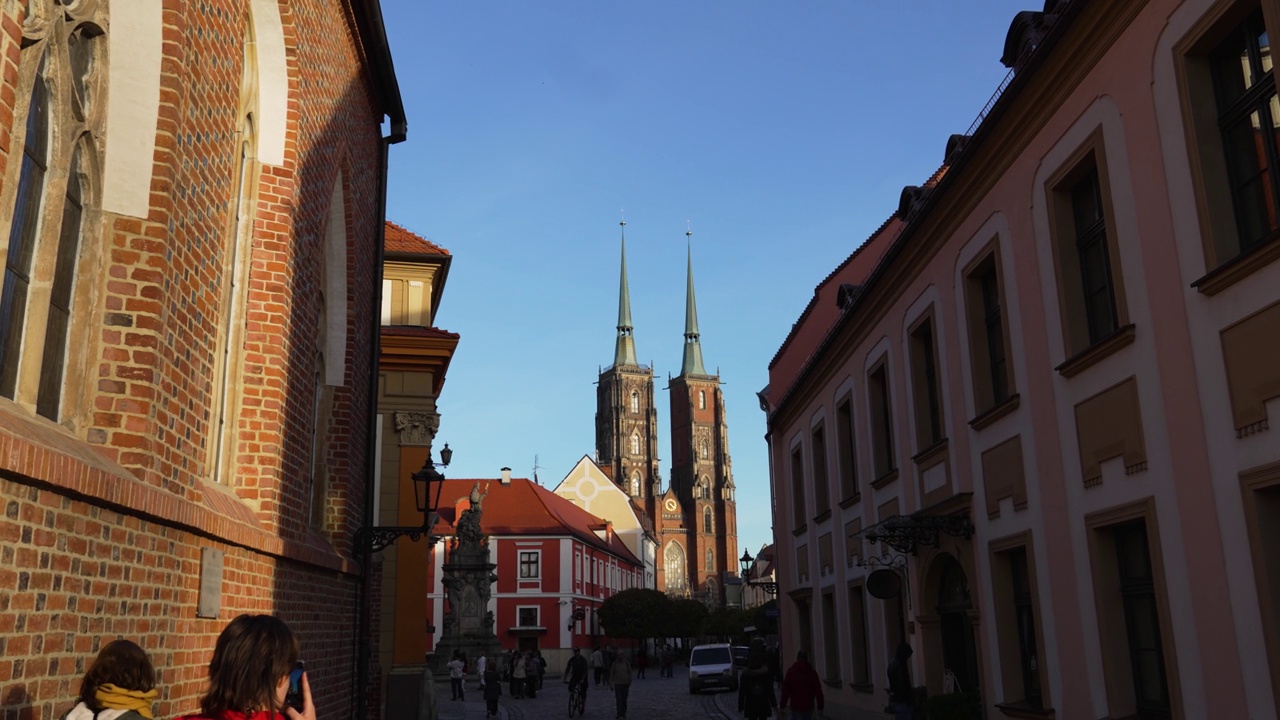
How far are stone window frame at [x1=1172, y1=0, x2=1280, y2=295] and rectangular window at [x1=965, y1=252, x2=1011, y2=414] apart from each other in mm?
4111

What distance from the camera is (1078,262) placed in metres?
A: 9.58

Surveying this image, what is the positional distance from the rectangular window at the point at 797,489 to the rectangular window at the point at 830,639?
2.48 m

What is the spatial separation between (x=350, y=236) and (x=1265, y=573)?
9.57 metres

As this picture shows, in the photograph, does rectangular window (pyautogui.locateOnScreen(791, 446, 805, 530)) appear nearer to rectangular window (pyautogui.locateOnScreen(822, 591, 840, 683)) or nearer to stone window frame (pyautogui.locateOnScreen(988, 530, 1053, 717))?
rectangular window (pyautogui.locateOnScreen(822, 591, 840, 683))

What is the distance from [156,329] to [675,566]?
369 ft

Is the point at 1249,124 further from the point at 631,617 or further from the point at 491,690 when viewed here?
the point at 631,617

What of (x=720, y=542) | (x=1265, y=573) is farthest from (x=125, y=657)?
(x=720, y=542)

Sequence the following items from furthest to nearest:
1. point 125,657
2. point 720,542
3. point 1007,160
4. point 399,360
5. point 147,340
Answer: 1. point 720,542
2. point 399,360
3. point 1007,160
4. point 147,340
5. point 125,657

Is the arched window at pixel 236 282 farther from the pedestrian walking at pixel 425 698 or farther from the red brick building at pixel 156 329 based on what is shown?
the pedestrian walking at pixel 425 698

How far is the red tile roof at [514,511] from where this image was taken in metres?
61.9

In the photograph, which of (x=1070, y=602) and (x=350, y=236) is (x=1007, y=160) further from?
(x=350, y=236)

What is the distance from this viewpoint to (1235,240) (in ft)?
23.1

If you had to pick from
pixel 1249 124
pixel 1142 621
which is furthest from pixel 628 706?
pixel 1249 124

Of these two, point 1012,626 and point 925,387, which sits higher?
point 925,387
